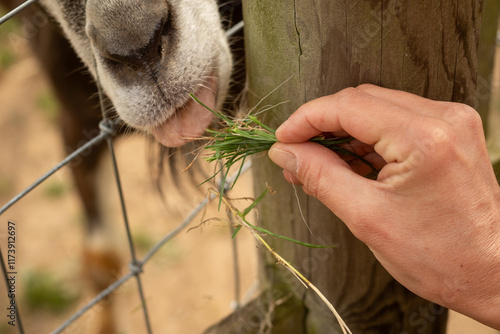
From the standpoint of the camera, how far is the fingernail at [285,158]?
43.1 inches

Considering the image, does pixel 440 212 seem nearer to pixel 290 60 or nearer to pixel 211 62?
pixel 290 60

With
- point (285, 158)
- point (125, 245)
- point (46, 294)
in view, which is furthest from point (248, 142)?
point (46, 294)

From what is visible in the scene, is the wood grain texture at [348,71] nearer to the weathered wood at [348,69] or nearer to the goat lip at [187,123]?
the weathered wood at [348,69]

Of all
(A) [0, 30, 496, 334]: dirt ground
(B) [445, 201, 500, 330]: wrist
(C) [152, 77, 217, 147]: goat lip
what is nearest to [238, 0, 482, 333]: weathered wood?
(C) [152, 77, 217, 147]: goat lip

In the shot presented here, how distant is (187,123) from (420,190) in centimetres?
64

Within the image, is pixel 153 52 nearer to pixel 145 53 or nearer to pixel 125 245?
pixel 145 53

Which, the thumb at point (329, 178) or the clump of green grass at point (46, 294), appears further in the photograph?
the clump of green grass at point (46, 294)

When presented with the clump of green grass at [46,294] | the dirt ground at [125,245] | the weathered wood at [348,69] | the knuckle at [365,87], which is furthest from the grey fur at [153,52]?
the clump of green grass at [46,294]

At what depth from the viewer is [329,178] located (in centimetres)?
102

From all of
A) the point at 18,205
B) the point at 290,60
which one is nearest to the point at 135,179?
the point at 18,205

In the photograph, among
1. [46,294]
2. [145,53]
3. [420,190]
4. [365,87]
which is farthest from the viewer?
[46,294]

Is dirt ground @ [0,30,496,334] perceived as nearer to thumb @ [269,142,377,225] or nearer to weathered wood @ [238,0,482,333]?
weathered wood @ [238,0,482,333]

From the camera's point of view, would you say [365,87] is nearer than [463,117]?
No

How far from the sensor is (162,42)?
4.33 feet
